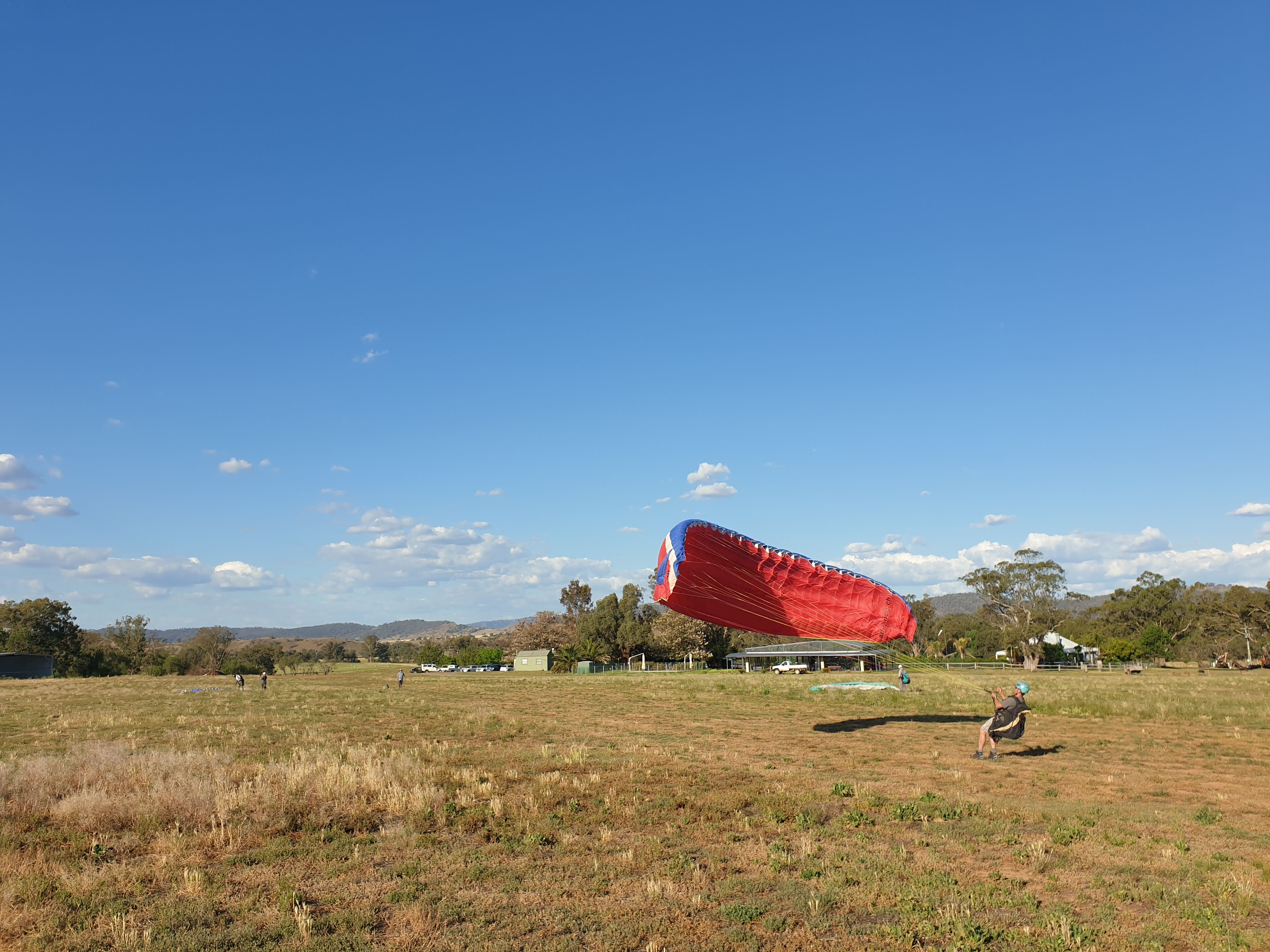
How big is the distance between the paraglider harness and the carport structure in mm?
76342

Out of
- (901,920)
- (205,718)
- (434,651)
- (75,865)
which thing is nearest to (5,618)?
(434,651)

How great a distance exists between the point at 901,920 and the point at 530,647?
129m

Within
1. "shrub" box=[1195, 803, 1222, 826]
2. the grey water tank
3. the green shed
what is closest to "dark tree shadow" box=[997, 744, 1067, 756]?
"shrub" box=[1195, 803, 1222, 826]

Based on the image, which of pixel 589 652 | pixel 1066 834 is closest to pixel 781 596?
pixel 1066 834

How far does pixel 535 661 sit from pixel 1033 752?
302ft

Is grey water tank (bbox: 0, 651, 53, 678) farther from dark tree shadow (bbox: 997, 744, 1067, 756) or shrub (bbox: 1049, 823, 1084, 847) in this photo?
shrub (bbox: 1049, 823, 1084, 847)

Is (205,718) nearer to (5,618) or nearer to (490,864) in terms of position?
(490,864)

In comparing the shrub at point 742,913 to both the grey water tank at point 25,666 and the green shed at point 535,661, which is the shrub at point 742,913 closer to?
the green shed at point 535,661

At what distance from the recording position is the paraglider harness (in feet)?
59.9

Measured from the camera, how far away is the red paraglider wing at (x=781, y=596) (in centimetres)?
1741

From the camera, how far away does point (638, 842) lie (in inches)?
439

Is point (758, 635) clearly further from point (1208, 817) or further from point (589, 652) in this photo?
point (1208, 817)

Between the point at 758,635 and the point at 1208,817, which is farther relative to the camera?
the point at 758,635

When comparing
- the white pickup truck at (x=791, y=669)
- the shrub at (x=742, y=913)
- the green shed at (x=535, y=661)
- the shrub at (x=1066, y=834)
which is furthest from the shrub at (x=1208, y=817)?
the green shed at (x=535, y=661)
